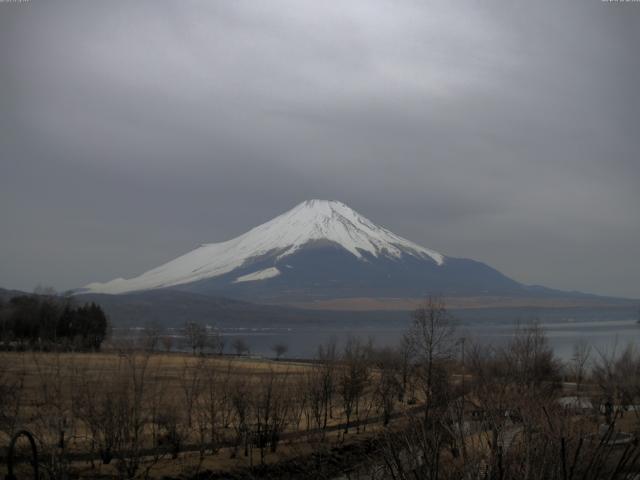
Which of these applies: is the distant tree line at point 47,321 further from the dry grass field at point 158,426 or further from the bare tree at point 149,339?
the dry grass field at point 158,426

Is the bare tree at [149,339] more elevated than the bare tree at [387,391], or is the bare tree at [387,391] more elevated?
the bare tree at [149,339]

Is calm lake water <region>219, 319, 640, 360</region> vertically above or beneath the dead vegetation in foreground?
beneath

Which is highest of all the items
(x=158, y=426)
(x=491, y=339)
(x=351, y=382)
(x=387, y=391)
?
(x=351, y=382)

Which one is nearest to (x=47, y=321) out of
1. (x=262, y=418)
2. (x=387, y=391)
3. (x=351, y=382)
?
(x=351, y=382)

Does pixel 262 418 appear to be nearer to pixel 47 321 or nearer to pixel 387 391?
pixel 387 391

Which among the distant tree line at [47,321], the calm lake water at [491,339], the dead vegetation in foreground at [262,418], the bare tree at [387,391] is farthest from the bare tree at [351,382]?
the distant tree line at [47,321]

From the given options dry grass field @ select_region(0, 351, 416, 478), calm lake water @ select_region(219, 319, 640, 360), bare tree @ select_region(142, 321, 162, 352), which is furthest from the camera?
calm lake water @ select_region(219, 319, 640, 360)

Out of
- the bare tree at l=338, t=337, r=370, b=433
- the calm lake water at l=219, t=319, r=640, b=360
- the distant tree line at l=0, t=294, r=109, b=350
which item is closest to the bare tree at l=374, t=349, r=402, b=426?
the bare tree at l=338, t=337, r=370, b=433

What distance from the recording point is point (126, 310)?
192625mm

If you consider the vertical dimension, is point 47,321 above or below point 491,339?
above

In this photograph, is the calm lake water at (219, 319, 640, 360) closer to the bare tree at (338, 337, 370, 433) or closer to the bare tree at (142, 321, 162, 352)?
the bare tree at (338, 337, 370, 433)

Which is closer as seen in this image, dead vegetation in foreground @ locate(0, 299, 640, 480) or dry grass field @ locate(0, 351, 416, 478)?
dead vegetation in foreground @ locate(0, 299, 640, 480)

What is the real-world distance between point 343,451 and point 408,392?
60.1ft

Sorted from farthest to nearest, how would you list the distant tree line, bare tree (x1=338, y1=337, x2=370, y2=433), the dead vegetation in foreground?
the distant tree line, bare tree (x1=338, y1=337, x2=370, y2=433), the dead vegetation in foreground
